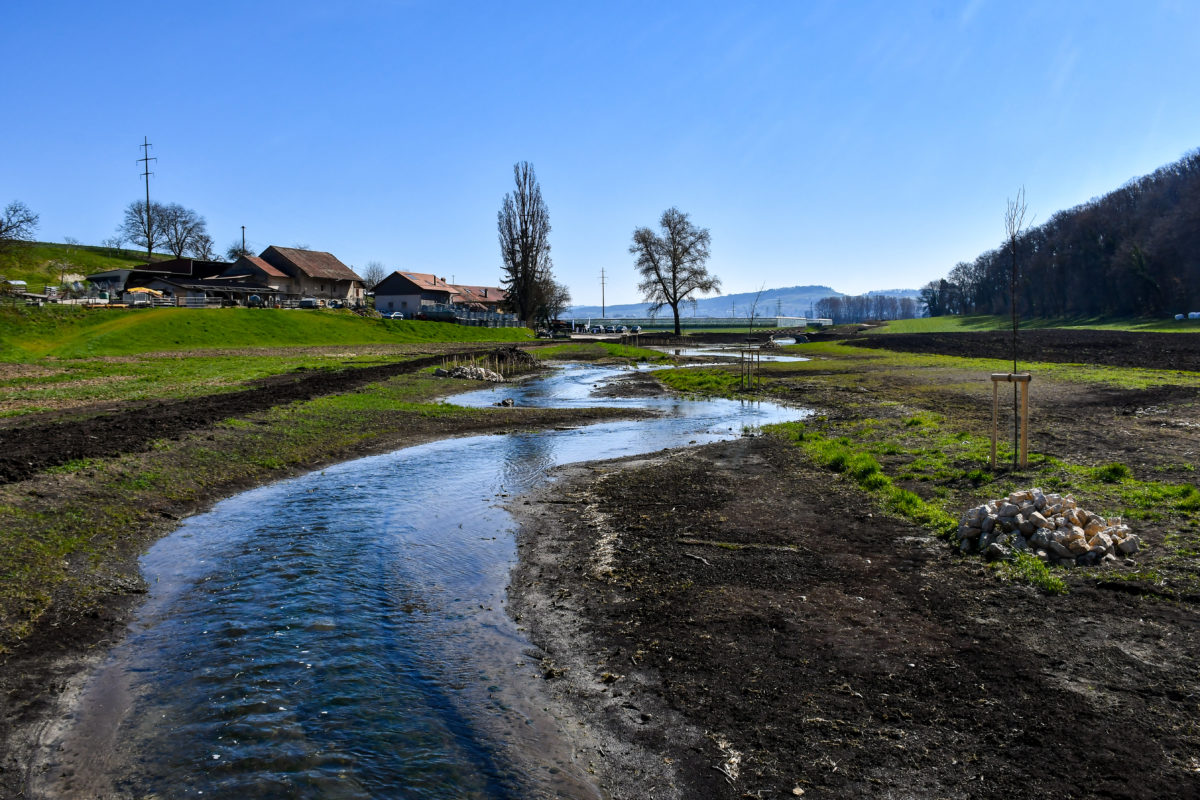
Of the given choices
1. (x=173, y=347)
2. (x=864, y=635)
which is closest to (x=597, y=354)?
(x=173, y=347)

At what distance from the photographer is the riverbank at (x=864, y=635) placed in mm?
4828

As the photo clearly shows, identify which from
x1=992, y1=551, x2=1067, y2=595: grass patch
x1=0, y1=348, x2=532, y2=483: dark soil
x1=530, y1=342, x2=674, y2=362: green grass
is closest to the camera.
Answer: x1=992, y1=551, x2=1067, y2=595: grass patch

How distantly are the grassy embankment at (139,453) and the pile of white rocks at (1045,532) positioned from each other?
9882 millimetres

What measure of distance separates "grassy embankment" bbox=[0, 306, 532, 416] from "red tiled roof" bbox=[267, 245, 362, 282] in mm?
16246

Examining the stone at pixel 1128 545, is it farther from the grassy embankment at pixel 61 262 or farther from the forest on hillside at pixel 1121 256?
the grassy embankment at pixel 61 262

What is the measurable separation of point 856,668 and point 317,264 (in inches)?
3958

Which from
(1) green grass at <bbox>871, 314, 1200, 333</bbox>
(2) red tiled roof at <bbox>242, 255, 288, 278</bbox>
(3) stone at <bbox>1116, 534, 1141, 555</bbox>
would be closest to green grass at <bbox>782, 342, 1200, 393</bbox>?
(1) green grass at <bbox>871, 314, 1200, 333</bbox>

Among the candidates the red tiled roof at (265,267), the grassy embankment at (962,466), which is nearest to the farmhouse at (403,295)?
the red tiled roof at (265,267)

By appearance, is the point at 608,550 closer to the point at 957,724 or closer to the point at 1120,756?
the point at 957,724

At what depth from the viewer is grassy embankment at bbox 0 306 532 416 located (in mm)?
26141

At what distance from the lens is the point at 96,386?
26484 mm

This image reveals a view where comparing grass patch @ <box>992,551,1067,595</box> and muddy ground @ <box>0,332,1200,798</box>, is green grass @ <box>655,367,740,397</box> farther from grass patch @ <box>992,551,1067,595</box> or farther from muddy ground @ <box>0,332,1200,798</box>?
grass patch @ <box>992,551,1067,595</box>

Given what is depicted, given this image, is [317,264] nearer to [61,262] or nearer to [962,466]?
[61,262]

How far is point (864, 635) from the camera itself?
22.0 ft
